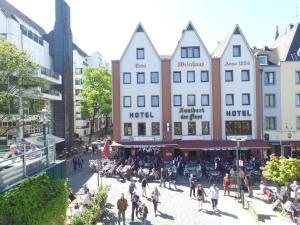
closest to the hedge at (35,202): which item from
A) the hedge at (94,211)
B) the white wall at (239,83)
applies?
the hedge at (94,211)

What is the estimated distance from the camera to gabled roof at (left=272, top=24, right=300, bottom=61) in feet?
139

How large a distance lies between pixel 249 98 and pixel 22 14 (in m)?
39.7

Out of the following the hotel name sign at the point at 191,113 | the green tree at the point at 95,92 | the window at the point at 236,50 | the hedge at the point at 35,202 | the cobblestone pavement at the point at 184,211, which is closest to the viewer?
the hedge at the point at 35,202

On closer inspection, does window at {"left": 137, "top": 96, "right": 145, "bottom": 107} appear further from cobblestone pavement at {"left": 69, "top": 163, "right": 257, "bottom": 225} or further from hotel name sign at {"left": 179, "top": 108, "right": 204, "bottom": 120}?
cobblestone pavement at {"left": 69, "top": 163, "right": 257, "bottom": 225}

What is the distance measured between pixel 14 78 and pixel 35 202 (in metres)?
16.0

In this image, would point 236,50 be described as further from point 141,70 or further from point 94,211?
point 94,211

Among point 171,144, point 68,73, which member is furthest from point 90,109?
point 171,144

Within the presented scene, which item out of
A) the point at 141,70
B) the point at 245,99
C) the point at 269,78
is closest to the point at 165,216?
the point at 141,70

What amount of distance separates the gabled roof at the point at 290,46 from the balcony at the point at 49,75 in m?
27.6

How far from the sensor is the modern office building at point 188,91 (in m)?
41.1

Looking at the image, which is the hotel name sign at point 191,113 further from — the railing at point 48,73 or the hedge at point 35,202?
the hedge at point 35,202

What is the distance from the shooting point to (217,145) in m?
39.0

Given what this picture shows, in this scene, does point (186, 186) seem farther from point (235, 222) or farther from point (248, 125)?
point (248, 125)

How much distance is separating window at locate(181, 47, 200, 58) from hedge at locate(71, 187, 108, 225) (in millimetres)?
21386
